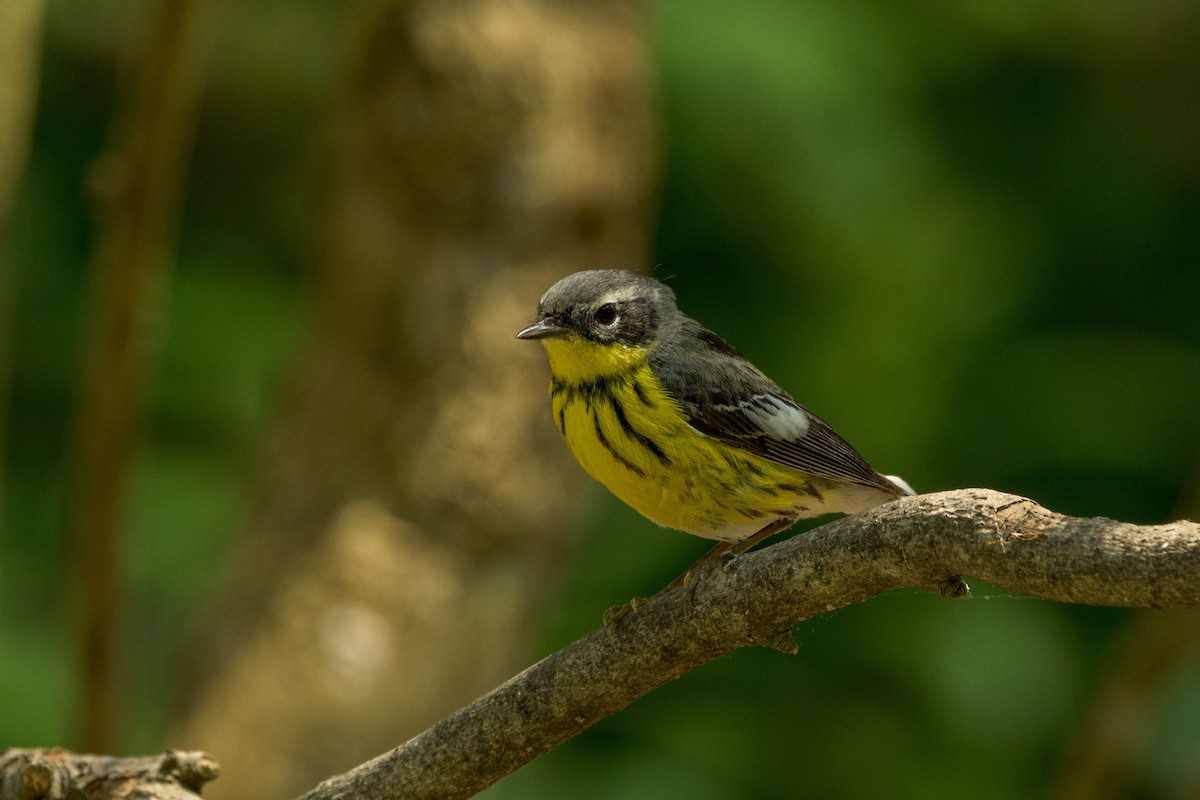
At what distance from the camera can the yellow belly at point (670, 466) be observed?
3.53 m

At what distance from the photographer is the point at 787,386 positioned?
5.94 metres

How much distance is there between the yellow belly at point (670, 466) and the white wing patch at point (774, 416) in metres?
0.11

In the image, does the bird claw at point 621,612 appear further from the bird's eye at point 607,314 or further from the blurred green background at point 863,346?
the blurred green background at point 863,346

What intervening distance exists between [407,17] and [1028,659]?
3.76m

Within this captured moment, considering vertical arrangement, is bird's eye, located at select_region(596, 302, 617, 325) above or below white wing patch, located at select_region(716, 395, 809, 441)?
above

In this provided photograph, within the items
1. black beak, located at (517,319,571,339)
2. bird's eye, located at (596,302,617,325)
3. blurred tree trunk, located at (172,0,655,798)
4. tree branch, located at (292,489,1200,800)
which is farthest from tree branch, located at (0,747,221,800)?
blurred tree trunk, located at (172,0,655,798)

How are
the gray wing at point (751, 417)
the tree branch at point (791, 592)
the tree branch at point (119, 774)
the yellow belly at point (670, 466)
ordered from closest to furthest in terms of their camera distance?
the tree branch at point (791, 592)
the tree branch at point (119, 774)
the yellow belly at point (670, 466)
the gray wing at point (751, 417)

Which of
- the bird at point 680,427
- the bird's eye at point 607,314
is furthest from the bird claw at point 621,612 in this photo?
the bird's eye at point 607,314

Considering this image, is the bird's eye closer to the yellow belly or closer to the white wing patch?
→ the yellow belly

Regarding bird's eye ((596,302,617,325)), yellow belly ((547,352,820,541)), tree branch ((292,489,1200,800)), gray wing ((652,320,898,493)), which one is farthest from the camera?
bird's eye ((596,302,617,325))

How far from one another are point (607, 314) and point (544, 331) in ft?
0.70

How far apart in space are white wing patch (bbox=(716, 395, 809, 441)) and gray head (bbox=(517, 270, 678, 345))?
0.36m

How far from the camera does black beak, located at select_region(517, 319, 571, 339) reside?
375cm

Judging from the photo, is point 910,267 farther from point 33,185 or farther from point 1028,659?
point 33,185
